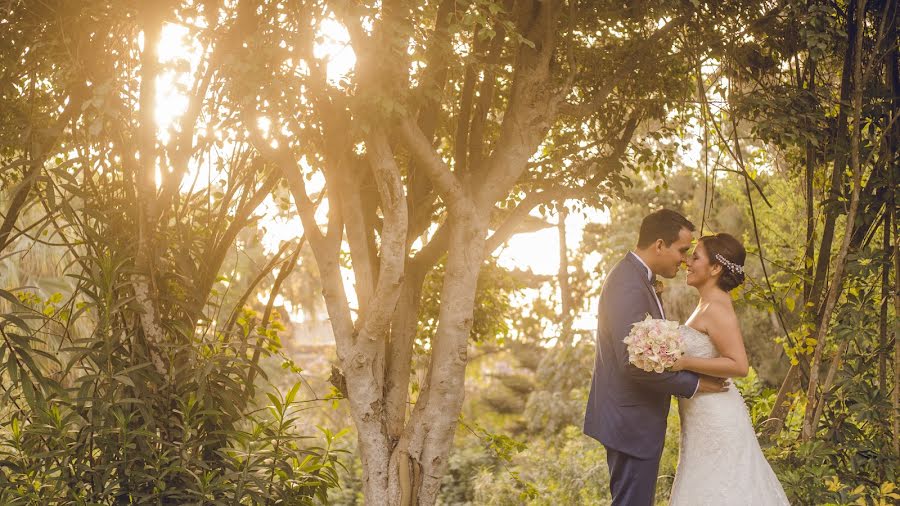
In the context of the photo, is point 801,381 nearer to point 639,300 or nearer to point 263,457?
point 639,300

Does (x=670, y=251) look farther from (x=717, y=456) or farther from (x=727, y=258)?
(x=717, y=456)

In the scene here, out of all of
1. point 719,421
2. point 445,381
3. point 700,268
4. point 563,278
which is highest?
point 563,278

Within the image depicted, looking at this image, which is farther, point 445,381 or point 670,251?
point 445,381

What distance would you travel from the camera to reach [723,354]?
3.71 meters

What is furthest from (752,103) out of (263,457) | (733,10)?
(263,457)

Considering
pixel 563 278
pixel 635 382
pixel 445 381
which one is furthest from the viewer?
pixel 563 278

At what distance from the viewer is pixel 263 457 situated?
13.3ft

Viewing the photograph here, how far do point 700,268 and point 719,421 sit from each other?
69 cm

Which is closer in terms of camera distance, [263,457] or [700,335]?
[700,335]

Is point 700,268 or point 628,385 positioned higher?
point 700,268

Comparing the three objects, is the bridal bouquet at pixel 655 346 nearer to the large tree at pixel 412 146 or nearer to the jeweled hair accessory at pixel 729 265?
the jeweled hair accessory at pixel 729 265

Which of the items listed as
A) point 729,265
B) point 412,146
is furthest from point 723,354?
point 412,146

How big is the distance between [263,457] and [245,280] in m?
18.0

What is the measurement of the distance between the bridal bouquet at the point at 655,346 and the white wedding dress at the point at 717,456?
Result: 22cm
